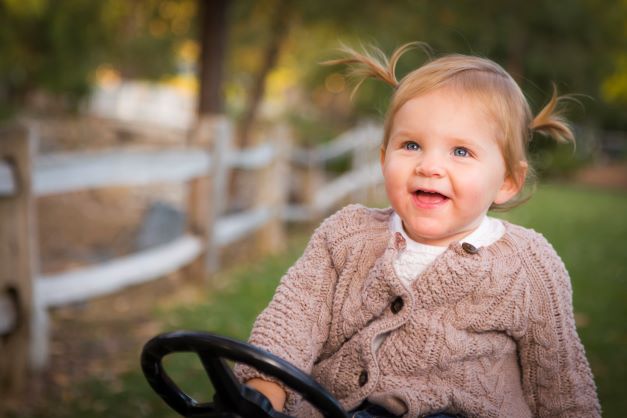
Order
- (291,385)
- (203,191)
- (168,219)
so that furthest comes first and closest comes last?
(168,219) < (203,191) < (291,385)

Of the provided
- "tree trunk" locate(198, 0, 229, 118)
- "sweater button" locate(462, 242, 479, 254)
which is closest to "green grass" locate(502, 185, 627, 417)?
"sweater button" locate(462, 242, 479, 254)

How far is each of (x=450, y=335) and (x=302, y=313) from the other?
39cm

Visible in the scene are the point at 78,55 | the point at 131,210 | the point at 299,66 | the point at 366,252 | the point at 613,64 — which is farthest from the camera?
the point at 299,66

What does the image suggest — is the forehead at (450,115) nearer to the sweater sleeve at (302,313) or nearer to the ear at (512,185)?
the ear at (512,185)

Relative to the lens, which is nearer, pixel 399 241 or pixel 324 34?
pixel 399 241

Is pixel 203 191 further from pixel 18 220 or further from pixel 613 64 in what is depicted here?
pixel 613 64

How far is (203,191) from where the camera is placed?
6414 mm

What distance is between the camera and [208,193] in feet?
21.1

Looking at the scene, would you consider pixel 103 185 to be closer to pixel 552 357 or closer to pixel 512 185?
pixel 512 185

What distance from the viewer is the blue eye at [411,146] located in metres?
1.87

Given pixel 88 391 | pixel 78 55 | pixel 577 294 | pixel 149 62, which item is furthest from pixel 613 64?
pixel 88 391

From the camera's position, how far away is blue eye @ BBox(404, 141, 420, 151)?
187 centimetres

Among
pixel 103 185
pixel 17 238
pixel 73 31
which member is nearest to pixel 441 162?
pixel 17 238

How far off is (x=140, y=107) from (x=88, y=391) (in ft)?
92.9
